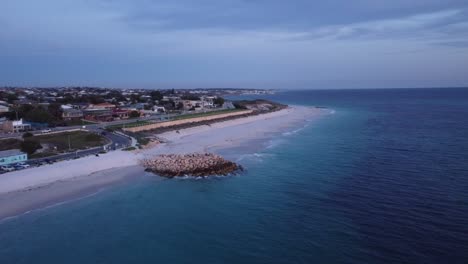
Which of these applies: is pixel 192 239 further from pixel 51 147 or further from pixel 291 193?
pixel 51 147

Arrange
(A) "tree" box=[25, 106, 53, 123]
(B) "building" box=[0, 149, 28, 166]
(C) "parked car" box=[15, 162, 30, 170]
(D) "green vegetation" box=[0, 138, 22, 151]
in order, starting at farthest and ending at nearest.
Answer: (A) "tree" box=[25, 106, 53, 123] < (D) "green vegetation" box=[0, 138, 22, 151] < (B) "building" box=[0, 149, 28, 166] < (C) "parked car" box=[15, 162, 30, 170]

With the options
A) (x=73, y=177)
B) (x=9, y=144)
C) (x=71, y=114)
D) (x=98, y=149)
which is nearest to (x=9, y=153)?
(x=73, y=177)

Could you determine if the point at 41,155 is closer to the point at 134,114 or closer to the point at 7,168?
the point at 7,168

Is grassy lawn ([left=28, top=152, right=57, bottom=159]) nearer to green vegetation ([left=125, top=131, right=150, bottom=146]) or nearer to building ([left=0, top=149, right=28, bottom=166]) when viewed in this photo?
building ([left=0, top=149, right=28, bottom=166])

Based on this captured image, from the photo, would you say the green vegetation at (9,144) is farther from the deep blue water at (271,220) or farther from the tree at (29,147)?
the deep blue water at (271,220)

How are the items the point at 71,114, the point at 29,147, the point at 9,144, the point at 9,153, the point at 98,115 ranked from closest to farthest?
the point at 9,153
the point at 29,147
the point at 9,144
the point at 71,114
the point at 98,115

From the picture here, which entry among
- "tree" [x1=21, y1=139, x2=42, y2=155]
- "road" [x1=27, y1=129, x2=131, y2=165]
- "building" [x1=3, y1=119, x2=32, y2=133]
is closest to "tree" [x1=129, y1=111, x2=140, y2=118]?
"road" [x1=27, y1=129, x2=131, y2=165]

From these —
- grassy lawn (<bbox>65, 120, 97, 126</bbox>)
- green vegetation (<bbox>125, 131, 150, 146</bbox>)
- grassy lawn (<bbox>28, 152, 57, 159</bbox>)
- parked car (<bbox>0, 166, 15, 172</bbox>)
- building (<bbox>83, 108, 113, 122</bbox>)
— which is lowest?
parked car (<bbox>0, 166, 15, 172</bbox>)
